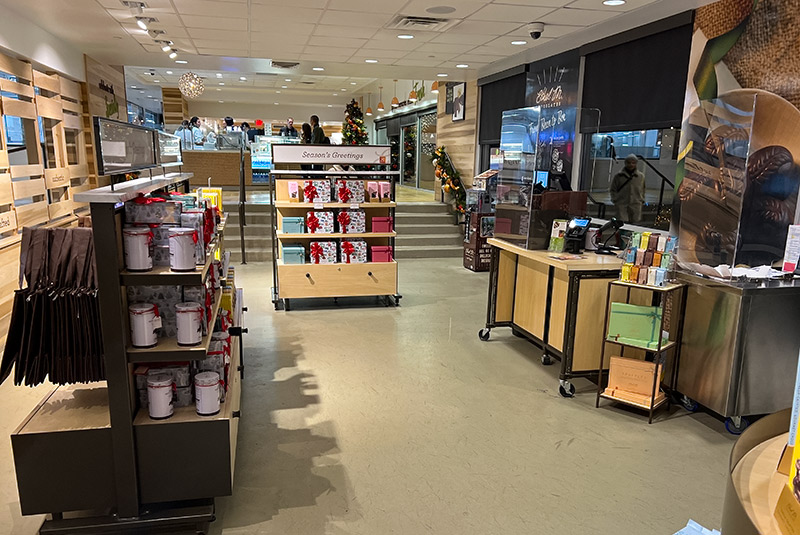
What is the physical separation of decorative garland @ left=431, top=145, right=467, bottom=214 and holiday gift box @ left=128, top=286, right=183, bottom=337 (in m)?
7.68

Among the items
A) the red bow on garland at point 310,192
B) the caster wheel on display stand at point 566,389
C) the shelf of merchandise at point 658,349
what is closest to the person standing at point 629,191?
the shelf of merchandise at point 658,349

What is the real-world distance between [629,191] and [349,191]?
2925 millimetres

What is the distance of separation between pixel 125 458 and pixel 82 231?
982 millimetres

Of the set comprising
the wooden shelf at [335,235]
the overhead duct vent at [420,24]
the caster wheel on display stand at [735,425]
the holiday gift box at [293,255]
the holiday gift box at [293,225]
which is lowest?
the caster wheel on display stand at [735,425]

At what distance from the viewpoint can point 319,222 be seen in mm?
5836

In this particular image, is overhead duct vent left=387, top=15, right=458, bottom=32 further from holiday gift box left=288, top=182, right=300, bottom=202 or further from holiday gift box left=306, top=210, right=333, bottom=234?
holiday gift box left=306, top=210, right=333, bottom=234

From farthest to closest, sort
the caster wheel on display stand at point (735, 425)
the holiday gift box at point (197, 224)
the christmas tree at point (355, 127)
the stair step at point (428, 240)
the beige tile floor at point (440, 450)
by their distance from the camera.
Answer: the christmas tree at point (355, 127)
the stair step at point (428, 240)
the caster wheel on display stand at point (735, 425)
the beige tile floor at point (440, 450)
the holiday gift box at point (197, 224)

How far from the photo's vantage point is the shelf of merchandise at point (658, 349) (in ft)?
11.6

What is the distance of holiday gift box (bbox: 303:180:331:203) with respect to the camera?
18.9 ft

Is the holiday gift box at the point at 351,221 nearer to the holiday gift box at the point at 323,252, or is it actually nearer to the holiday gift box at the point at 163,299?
the holiday gift box at the point at 323,252

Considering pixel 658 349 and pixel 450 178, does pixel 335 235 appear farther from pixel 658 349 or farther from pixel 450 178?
pixel 450 178

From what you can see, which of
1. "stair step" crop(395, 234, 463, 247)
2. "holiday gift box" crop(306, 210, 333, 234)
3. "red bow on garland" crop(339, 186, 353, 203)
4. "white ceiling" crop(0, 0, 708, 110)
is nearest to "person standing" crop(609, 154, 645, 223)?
"white ceiling" crop(0, 0, 708, 110)

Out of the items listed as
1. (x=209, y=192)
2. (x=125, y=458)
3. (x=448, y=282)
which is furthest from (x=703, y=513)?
(x=448, y=282)

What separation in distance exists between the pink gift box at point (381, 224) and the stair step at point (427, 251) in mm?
3231
